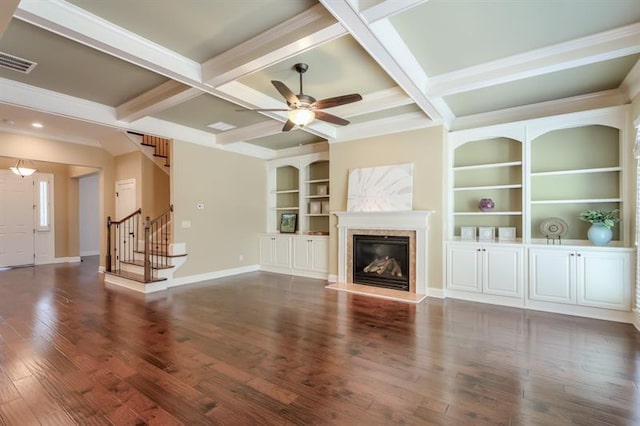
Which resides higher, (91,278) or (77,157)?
(77,157)

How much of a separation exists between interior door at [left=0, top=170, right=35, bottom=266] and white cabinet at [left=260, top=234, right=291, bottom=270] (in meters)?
6.68

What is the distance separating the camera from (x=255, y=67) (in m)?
3.30

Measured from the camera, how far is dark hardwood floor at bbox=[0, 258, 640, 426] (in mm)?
2123

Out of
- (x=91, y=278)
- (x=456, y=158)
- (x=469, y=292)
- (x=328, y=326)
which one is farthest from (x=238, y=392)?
(x=91, y=278)

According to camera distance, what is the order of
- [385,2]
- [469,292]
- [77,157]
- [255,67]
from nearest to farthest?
1. [385,2]
2. [255,67]
3. [469,292]
4. [77,157]

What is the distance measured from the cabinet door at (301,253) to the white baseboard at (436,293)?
8.70 ft

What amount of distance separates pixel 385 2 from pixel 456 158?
152 inches

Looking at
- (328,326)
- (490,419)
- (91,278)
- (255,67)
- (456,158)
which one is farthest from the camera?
(91,278)

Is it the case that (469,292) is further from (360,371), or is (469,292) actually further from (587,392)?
(360,371)

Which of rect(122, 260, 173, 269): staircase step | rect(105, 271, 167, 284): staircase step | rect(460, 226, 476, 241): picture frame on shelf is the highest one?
rect(460, 226, 476, 241): picture frame on shelf

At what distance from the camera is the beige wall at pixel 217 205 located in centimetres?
616

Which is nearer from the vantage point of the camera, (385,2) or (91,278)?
(385,2)

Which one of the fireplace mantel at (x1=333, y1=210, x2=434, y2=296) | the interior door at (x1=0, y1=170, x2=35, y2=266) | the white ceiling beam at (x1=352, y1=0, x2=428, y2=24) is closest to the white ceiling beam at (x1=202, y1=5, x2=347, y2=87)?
the white ceiling beam at (x1=352, y1=0, x2=428, y2=24)

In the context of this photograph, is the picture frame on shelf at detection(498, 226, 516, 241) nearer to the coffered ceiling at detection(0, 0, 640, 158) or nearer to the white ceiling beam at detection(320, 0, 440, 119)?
the coffered ceiling at detection(0, 0, 640, 158)
